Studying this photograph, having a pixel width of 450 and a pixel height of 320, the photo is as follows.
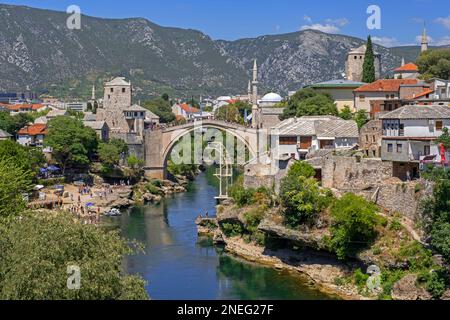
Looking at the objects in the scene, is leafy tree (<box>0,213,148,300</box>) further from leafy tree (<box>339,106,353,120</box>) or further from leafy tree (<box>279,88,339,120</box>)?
leafy tree (<box>279,88,339,120</box>)

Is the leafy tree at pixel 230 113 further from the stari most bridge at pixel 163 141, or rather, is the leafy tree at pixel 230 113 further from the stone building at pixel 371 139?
the stone building at pixel 371 139

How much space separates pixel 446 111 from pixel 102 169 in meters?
30.9

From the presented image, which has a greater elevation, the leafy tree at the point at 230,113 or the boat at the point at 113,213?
the leafy tree at the point at 230,113

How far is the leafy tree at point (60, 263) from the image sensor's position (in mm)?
16484

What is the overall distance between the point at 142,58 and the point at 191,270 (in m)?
138

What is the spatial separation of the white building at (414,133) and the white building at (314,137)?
19.2 ft

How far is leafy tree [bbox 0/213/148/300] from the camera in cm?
1648

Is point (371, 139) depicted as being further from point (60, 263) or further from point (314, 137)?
point (60, 263)

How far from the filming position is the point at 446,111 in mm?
33156

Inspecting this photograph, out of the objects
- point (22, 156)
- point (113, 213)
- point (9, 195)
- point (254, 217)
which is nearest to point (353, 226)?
point (254, 217)

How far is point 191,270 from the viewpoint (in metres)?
32.3

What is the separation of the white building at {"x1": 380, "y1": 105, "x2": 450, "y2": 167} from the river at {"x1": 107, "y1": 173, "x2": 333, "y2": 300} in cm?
673

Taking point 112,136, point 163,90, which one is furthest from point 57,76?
point 112,136

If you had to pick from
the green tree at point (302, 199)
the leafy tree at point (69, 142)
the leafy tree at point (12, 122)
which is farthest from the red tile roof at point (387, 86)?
the leafy tree at point (12, 122)
